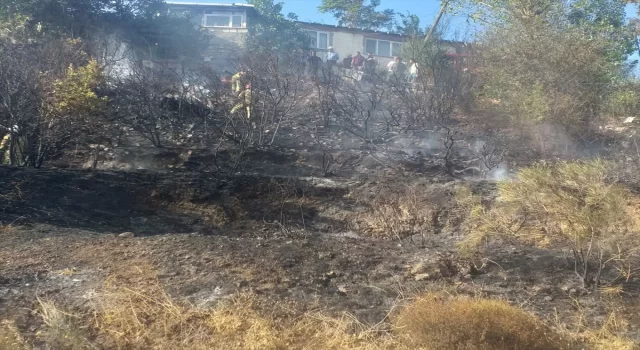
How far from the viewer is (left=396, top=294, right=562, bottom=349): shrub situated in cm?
387

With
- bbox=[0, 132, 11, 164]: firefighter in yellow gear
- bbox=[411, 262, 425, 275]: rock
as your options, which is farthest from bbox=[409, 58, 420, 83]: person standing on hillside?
bbox=[411, 262, 425, 275]: rock

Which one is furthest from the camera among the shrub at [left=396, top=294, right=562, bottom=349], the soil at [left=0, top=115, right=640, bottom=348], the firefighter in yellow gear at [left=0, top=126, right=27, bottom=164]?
the firefighter in yellow gear at [left=0, top=126, right=27, bottom=164]

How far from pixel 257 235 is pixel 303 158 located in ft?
13.1

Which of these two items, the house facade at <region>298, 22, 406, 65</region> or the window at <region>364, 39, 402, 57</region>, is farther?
the window at <region>364, 39, 402, 57</region>

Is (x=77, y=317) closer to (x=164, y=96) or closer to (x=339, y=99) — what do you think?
(x=164, y=96)

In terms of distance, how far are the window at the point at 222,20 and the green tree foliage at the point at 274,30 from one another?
0.88m

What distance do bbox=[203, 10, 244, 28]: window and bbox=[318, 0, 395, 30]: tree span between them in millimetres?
6499

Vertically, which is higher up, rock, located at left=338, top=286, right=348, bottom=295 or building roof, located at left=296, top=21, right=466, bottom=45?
building roof, located at left=296, top=21, right=466, bottom=45

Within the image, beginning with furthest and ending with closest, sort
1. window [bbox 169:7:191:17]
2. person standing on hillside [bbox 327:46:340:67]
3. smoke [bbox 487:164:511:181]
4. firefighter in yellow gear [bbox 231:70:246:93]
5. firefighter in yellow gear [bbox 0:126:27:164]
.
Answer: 1. window [bbox 169:7:191:17]
2. person standing on hillside [bbox 327:46:340:67]
3. firefighter in yellow gear [bbox 231:70:246:93]
4. smoke [bbox 487:164:511:181]
5. firefighter in yellow gear [bbox 0:126:27:164]

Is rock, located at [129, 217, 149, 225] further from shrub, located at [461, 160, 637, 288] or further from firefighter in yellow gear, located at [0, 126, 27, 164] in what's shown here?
shrub, located at [461, 160, 637, 288]

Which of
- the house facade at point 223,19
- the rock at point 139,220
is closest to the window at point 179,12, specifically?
the house facade at point 223,19

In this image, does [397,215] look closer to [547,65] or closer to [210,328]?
[210,328]

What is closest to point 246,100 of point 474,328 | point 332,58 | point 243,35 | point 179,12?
point 474,328

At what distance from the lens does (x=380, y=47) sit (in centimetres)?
2669
